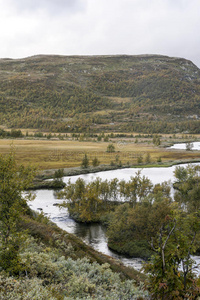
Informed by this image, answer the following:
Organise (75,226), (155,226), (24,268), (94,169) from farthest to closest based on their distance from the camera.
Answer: (94,169) → (75,226) → (155,226) → (24,268)

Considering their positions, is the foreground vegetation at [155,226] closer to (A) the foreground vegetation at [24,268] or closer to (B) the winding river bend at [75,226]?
(B) the winding river bend at [75,226]

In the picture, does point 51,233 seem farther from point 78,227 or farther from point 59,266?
point 78,227

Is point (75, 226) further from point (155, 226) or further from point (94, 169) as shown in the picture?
point (94, 169)

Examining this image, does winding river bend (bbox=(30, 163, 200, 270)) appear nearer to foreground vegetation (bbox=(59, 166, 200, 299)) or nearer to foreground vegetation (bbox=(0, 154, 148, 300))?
foreground vegetation (bbox=(59, 166, 200, 299))

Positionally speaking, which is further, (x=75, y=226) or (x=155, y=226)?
(x=75, y=226)

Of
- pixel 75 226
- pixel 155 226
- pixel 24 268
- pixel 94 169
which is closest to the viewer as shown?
pixel 24 268

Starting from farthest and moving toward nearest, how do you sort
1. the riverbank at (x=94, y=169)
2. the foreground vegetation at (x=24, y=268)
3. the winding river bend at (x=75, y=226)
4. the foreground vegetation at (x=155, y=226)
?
the riverbank at (x=94, y=169), the winding river bend at (x=75, y=226), the foreground vegetation at (x=24, y=268), the foreground vegetation at (x=155, y=226)

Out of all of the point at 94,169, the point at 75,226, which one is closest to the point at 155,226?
the point at 75,226

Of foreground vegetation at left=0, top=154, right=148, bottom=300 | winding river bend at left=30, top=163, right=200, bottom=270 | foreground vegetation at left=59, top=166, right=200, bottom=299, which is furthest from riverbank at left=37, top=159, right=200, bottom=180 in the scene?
foreground vegetation at left=0, top=154, right=148, bottom=300

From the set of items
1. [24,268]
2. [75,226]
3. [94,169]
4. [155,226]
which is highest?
[24,268]

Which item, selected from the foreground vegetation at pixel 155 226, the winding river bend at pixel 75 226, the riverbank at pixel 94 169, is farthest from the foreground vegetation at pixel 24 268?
the riverbank at pixel 94 169

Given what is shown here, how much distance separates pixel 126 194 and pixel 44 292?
128 feet

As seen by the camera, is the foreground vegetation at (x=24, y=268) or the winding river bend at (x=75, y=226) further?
the winding river bend at (x=75, y=226)

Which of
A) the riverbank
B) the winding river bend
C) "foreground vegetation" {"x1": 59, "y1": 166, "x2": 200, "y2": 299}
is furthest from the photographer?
the riverbank
